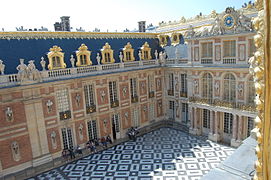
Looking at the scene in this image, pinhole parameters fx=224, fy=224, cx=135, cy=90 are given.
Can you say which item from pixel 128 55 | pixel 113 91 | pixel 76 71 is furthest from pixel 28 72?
pixel 128 55

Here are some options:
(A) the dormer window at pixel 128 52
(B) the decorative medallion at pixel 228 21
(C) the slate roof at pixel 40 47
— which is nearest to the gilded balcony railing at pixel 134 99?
(A) the dormer window at pixel 128 52

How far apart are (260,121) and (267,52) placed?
80cm

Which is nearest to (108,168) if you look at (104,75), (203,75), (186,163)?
(186,163)

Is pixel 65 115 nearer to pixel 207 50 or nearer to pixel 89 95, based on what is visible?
pixel 89 95

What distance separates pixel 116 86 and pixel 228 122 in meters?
13.4

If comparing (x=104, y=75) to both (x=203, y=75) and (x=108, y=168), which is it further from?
(x=203, y=75)

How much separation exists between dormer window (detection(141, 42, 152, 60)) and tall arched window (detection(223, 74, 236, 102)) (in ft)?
35.4

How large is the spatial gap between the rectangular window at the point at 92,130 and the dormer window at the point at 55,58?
700cm

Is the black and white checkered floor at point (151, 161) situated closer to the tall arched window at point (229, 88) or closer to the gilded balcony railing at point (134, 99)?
the gilded balcony railing at point (134, 99)

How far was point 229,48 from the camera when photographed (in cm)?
2378

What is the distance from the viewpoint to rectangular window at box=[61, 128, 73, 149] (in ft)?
76.4

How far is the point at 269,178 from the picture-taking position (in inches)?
96.0

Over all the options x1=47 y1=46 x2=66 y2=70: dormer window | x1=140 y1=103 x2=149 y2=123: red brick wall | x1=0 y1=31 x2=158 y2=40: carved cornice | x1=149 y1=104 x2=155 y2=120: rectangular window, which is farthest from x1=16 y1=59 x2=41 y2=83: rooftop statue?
x1=149 y1=104 x2=155 y2=120: rectangular window

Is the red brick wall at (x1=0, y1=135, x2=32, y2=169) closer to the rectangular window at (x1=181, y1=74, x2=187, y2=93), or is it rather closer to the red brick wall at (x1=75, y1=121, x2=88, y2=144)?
the red brick wall at (x1=75, y1=121, x2=88, y2=144)
